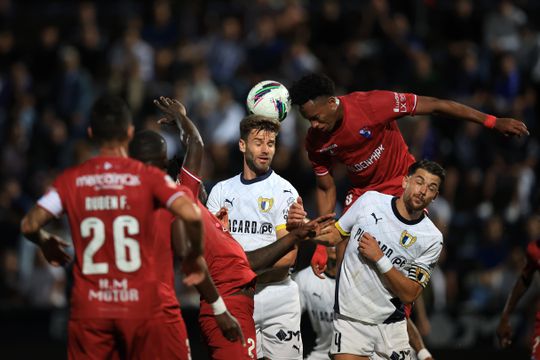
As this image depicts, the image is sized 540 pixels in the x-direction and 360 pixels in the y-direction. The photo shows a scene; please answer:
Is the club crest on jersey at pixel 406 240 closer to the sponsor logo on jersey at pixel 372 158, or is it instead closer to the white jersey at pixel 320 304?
the sponsor logo on jersey at pixel 372 158

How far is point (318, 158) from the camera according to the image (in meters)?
9.75

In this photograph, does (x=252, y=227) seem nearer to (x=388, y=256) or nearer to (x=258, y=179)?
(x=258, y=179)

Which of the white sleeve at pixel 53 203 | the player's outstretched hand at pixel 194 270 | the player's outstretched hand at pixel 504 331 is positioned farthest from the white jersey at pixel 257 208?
the white sleeve at pixel 53 203

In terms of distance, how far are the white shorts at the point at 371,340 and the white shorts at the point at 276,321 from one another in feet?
2.46

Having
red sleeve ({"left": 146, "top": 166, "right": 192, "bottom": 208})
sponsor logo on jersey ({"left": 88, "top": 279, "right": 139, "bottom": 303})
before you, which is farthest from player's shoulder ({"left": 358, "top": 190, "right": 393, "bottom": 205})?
sponsor logo on jersey ({"left": 88, "top": 279, "right": 139, "bottom": 303})

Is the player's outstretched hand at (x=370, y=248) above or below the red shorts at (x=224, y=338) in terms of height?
above

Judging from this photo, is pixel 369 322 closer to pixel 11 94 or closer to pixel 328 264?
pixel 328 264

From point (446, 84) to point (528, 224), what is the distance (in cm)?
335

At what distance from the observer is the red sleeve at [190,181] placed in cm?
790

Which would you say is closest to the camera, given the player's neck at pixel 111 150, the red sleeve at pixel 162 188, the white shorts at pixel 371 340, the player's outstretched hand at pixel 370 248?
the red sleeve at pixel 162 188

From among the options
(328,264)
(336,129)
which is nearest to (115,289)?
(336,129)

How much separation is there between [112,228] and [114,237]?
6 centimetres

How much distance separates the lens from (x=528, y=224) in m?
14.1


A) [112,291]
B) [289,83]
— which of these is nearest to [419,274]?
[112,291]
